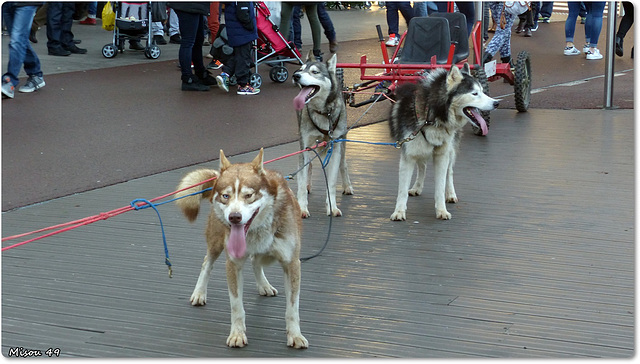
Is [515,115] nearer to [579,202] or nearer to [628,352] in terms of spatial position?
[579,202]

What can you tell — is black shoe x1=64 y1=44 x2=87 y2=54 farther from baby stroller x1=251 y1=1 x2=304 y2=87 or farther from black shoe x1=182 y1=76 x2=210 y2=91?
baby stroller x1=251 y1=1 x2=304 y2=87

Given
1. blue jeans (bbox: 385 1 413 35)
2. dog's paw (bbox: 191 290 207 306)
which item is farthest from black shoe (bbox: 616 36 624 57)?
dog's paw (bbox: 191 290 207 306)

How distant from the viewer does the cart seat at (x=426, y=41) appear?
32.2ft

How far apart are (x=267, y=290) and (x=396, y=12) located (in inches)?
514

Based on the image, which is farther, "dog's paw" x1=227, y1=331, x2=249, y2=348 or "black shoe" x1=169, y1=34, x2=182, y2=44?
"black shoe" x1=169, y1=34, x2=182, y2=44

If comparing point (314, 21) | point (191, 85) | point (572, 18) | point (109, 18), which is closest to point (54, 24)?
point (109, 18)

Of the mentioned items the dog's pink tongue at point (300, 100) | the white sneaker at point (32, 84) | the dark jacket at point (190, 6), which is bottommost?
the white sneaker at point (32, 84)

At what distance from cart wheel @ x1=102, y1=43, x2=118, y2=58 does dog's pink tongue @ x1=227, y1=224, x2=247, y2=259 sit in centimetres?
1186

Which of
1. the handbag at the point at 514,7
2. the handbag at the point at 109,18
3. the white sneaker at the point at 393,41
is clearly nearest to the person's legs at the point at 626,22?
the handbag at the point at 514,7

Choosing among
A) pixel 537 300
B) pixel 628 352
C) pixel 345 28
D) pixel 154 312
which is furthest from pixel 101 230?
pixel 345 28

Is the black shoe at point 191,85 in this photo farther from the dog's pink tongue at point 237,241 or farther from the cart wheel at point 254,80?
the dog's pink tongue at point 237,241

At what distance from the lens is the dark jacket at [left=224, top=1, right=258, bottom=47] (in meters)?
11.6

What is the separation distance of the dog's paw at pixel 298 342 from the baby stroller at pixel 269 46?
8.73 metres

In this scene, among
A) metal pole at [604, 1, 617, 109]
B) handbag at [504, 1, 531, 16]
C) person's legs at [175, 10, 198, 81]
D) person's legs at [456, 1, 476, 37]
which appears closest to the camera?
metal pole at [604, 1, 617, 109]
